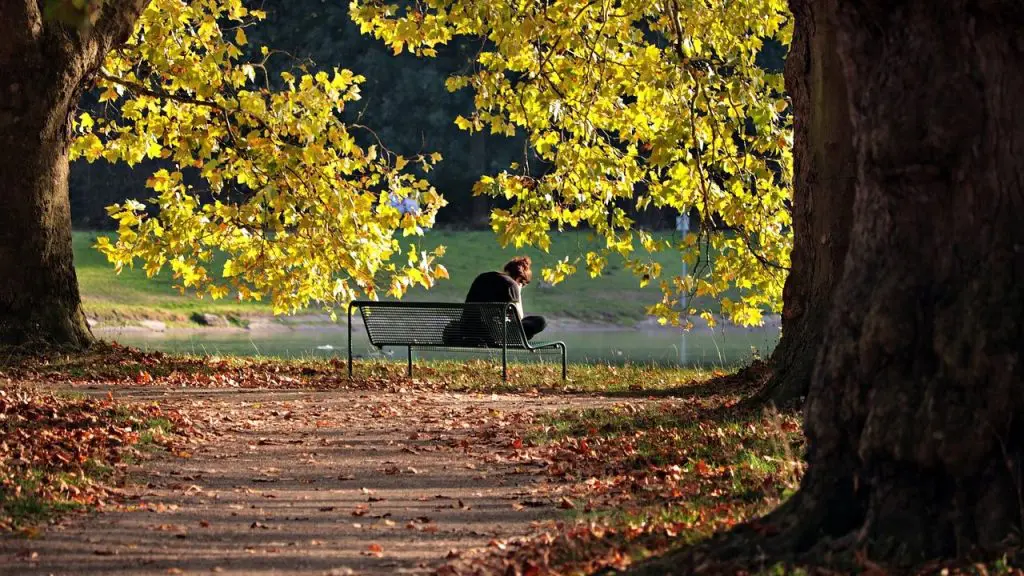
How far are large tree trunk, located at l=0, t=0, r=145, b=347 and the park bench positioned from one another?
10.0 feet

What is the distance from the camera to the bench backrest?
13344 mm

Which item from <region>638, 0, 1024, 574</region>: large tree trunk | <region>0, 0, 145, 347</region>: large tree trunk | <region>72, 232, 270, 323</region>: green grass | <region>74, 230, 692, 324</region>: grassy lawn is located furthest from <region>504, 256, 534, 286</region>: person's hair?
<region>72, 232, 270, 323</region>: green grass

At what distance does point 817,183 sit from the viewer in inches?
373

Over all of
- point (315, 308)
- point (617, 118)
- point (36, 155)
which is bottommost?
point (315, 308)

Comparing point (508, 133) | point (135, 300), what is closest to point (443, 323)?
point (508, 133)

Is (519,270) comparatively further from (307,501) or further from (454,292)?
(454,292)

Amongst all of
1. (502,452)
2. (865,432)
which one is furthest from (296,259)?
(865,432)

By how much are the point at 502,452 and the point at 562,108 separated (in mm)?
6233

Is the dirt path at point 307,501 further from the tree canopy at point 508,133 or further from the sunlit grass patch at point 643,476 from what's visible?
the tree canopy at point 508,133

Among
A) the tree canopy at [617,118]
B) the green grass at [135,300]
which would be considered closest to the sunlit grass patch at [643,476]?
the tree canopy at [617,118]

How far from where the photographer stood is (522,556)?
5.37 m

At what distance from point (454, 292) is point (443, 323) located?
81.2ft

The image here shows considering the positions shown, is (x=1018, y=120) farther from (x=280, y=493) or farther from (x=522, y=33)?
(x=522, y=33)

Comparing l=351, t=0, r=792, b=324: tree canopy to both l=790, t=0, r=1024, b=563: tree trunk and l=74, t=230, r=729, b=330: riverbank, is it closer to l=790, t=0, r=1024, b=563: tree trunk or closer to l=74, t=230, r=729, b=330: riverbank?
l=790, t=0, r=1024, b=563: tree trunk
